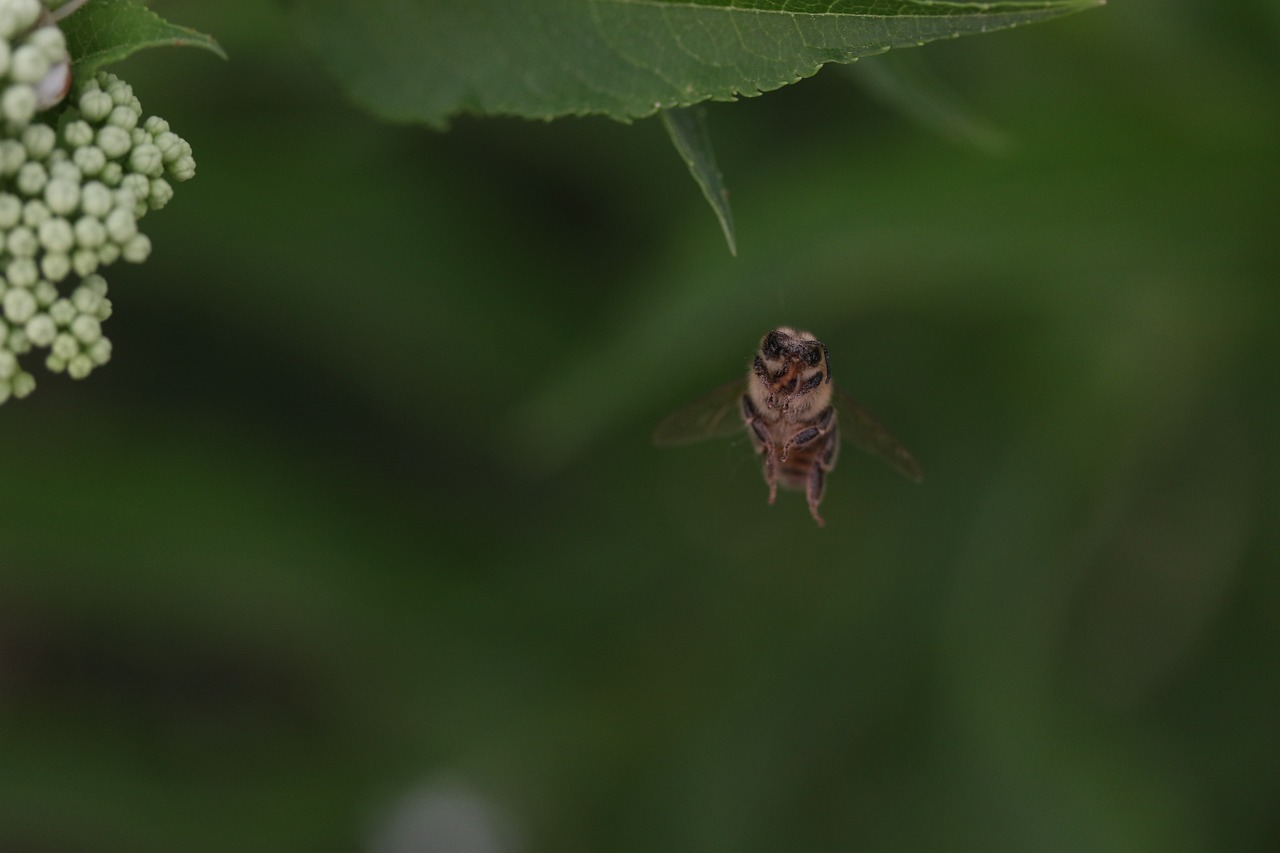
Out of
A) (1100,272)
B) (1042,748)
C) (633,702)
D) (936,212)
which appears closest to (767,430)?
(936,212)

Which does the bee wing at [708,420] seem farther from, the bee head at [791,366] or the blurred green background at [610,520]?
the blurred green background at [610,520]

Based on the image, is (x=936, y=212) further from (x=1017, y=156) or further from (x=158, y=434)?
(x=158, y=434)

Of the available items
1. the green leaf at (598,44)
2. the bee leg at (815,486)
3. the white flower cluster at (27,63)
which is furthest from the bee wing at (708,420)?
the white flower cluster at (27,63)

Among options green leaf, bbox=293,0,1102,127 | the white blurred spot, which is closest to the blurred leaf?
green leaf, bbox=293,0,1102,127

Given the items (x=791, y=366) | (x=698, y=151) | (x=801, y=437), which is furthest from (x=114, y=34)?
(x=801, y=437)

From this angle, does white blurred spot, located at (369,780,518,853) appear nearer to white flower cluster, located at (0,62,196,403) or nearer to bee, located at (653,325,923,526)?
bee, located at (653,325,923,526)

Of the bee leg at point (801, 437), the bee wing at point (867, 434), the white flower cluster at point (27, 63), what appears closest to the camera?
the white flower cluster at point (27, 63)

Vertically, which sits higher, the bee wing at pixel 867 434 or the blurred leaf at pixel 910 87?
the blurred leaf at pixel 910 87
